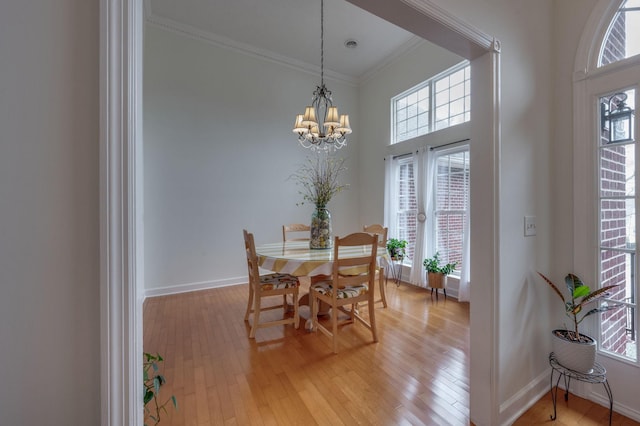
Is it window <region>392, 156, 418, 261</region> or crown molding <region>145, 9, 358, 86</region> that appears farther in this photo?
window <region>392, 156, 418, 261</region>

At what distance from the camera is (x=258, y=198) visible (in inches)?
162

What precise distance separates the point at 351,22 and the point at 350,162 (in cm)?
232

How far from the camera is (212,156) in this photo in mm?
3762

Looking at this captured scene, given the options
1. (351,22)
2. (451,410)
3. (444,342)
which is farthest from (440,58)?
(451,410)

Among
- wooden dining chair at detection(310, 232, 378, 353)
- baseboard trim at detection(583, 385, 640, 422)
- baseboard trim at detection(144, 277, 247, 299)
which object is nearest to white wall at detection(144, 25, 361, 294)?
baseboard trim at detection(144, 277, 247, 299)

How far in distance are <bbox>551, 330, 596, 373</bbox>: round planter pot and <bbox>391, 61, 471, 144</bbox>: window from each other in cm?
277

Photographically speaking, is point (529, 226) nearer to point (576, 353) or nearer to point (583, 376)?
point (576, 353)

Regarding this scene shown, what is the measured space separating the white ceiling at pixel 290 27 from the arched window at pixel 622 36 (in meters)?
2.55

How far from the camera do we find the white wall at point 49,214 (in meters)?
0.55

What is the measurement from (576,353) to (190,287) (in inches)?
160

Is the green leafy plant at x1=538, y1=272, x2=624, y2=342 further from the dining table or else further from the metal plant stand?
the dining table

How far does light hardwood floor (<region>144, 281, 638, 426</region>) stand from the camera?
1.46m

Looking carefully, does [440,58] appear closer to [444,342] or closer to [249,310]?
[444,342]

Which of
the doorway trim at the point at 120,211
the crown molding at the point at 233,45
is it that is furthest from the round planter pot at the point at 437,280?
the crown molding at the point at 233,45
